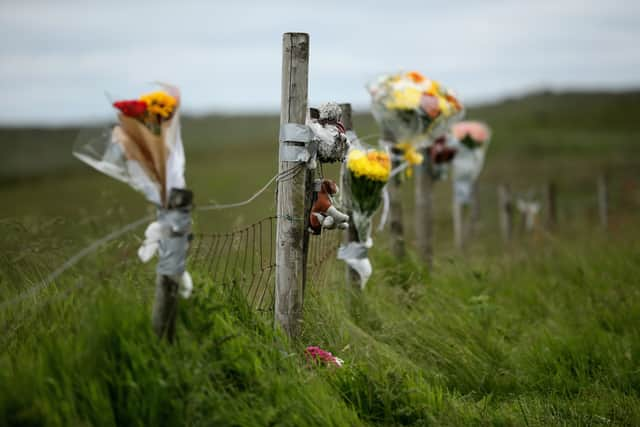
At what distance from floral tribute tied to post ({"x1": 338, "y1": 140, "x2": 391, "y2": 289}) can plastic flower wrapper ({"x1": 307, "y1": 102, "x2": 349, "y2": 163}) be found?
2.60 ft

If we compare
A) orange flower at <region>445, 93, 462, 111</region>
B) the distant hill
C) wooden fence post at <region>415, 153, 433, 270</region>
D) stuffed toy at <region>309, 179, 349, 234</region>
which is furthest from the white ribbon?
the distant hill

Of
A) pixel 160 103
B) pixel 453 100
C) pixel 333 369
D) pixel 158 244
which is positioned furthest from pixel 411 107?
pixel 158 244

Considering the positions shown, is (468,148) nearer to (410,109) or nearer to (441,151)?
(441,151)

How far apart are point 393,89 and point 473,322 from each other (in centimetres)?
293

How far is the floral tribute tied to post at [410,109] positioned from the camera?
272 inches

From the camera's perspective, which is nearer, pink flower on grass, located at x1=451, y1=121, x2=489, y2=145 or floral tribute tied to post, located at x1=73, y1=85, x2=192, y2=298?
floral tribute tied to post, located at x1=73, y1=85, x2=192, y2=298

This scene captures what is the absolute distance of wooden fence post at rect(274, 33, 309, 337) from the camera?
389cm

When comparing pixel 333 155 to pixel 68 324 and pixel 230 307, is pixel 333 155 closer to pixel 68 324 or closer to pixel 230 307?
pixel 230 307

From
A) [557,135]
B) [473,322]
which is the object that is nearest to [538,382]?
[473,322]

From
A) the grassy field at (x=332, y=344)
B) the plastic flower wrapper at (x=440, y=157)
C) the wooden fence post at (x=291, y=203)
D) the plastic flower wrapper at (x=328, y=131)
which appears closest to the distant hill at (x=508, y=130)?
the plastic flower wrapper at (x=440, y=157)

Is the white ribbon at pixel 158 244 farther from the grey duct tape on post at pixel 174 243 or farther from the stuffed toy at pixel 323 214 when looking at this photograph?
the stuffed toy at pixel 323 214

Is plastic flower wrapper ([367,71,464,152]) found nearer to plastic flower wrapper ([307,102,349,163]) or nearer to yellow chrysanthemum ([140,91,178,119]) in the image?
plastic flower wrapper ([307,102,349,163])

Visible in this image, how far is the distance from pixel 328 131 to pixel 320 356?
4.86ft

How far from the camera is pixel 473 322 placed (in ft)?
16.9
